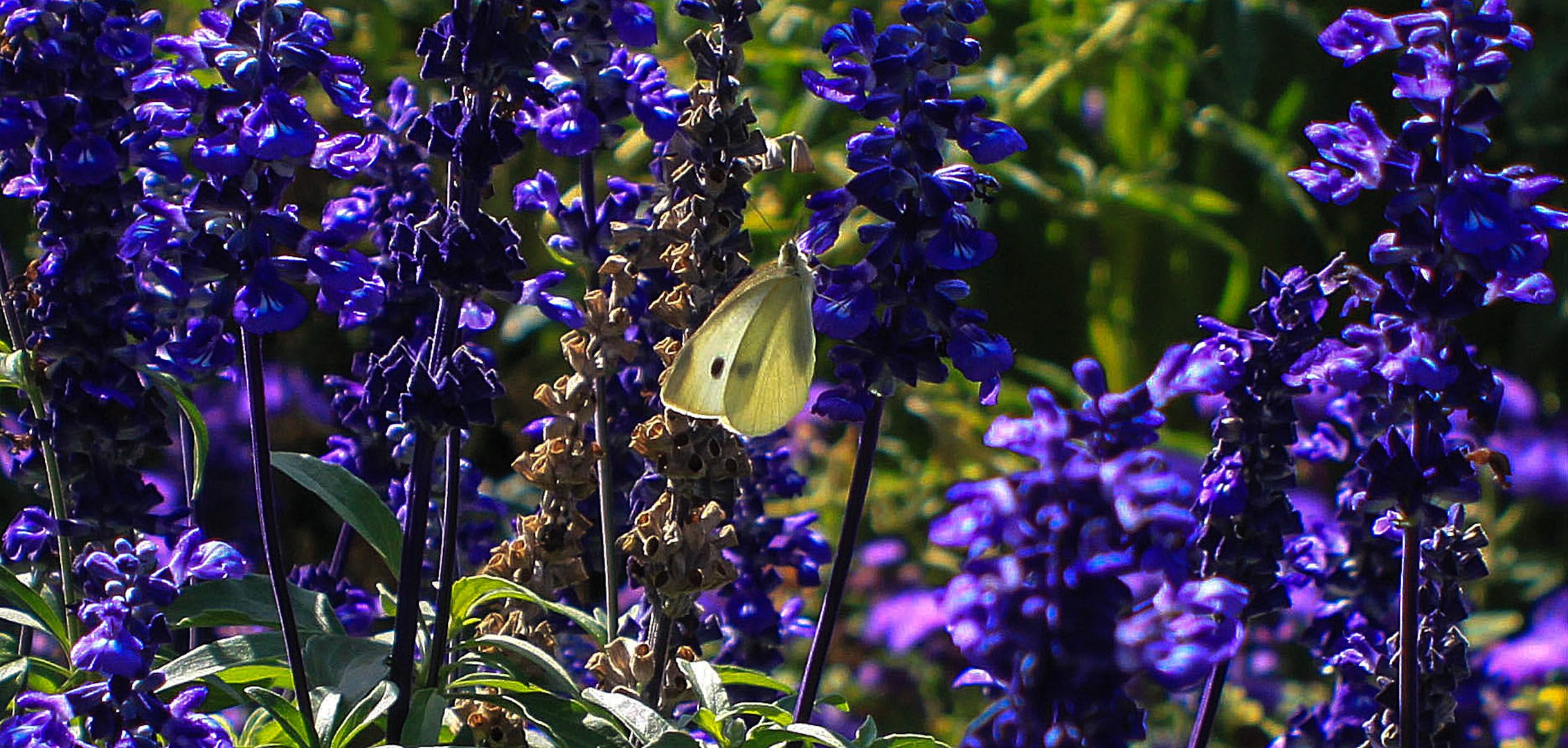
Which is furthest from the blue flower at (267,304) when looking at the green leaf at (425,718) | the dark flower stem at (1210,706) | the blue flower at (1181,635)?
the dark flower stem at (1210,706)

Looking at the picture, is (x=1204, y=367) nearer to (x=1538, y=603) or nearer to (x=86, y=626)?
(x=86, y=626)

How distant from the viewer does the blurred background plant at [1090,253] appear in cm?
381

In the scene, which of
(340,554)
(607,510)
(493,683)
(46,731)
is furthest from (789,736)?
(340,554)

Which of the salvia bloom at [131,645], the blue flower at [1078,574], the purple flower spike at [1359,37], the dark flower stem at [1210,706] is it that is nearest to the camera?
the blue flower at [1078,574]

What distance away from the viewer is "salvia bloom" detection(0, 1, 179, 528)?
146cm

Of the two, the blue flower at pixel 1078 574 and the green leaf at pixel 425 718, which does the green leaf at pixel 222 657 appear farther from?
the blue flower at pixel 1078 574

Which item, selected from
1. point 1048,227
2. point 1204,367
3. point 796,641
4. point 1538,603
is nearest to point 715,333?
point 1204,367

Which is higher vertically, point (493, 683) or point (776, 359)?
point (776, 359)

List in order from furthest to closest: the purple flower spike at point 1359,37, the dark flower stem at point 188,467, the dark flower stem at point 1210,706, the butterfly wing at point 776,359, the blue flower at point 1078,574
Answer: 1. the butterfly wing at point 776,359
2. the dark flower stem at point 188,467
3. the dark flower stem at point 1210,706
4. the purple flower spike at point 1359,37
5. the blue flower at point 1078,574

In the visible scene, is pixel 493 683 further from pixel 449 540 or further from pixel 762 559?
pixel 762 559

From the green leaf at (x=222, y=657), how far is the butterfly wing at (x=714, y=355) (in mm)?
413

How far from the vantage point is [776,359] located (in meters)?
1.80

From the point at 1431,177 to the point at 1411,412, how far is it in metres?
0.20

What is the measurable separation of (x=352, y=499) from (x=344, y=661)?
16cm
